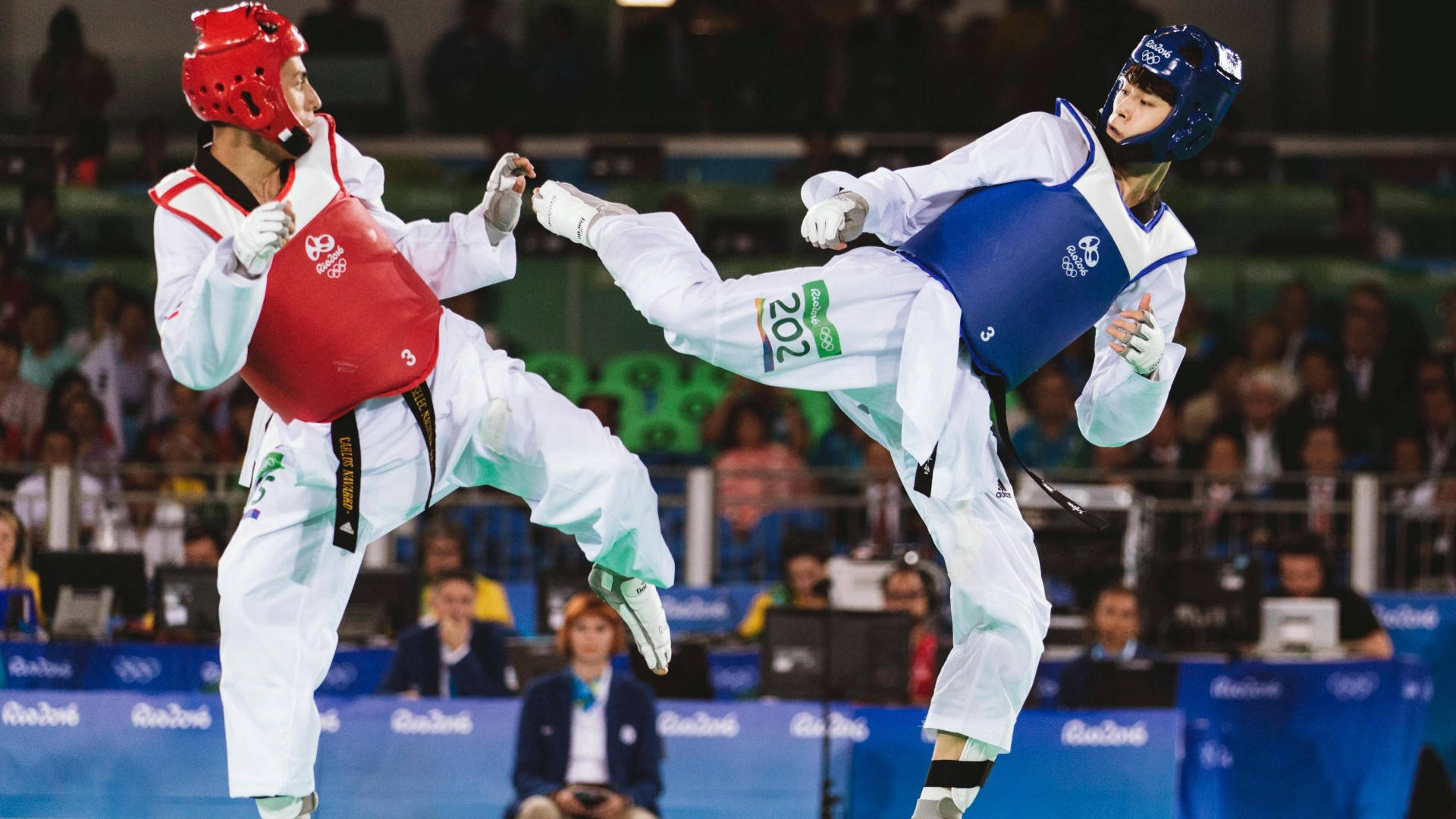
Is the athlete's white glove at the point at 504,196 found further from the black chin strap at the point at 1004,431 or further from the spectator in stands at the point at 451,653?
the spectator in stands at the point at 451,653

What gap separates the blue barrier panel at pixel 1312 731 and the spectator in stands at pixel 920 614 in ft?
3.78

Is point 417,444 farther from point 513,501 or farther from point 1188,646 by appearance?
point 513,501

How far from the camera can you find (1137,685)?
27.2ft

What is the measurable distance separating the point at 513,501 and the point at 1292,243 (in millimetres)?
5565

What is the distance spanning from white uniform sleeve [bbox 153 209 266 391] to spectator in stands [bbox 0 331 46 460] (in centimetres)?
727

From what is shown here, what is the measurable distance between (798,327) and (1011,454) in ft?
2.24

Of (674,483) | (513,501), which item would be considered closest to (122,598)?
(513,501)

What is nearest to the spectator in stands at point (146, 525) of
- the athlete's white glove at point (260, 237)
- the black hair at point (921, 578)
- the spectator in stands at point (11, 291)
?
the spectator in stands at point (11, 291)

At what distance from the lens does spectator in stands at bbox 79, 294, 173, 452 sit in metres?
11.9

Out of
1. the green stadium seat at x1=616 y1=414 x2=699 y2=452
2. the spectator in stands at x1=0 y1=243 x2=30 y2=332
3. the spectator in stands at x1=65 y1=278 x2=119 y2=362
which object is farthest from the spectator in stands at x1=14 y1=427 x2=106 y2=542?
the green stadium seat at x1=616 y1=414 x2=699 y2=452

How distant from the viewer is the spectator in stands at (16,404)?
1152 cm

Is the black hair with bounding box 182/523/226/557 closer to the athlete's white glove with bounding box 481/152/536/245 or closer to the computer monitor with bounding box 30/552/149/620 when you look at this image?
the computer monitor with bounding box 30/552/149/620

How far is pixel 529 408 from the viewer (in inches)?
203

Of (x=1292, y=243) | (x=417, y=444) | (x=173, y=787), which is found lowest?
(x=173, y=787)
